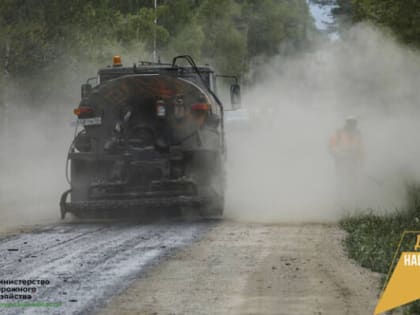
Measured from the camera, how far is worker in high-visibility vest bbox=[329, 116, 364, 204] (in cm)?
1955

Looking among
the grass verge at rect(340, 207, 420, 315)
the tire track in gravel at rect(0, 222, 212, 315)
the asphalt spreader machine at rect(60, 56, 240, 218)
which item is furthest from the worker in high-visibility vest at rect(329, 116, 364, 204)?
the tire track in gravel at rect(0, 222, 212, 315)

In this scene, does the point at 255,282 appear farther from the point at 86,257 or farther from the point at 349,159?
the point at 349,159

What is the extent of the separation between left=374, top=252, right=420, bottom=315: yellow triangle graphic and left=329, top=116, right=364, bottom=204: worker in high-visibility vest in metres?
8.30

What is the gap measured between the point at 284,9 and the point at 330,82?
6728 centimetres

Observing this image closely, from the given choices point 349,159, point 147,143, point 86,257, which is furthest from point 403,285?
point 349,159

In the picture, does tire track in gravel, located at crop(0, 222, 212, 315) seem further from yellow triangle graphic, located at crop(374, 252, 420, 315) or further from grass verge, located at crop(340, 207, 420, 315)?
yellow triangle graphic, located at crop(374, 252, 420, 315)

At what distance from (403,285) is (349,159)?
391 inches

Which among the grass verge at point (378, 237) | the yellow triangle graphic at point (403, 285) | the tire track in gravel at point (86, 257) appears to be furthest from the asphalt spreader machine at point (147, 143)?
the yellow triangle graphic at point (403, 285)

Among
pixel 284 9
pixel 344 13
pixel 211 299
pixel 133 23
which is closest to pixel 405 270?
pixel 211 299

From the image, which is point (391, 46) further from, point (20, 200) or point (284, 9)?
point (284, 9)

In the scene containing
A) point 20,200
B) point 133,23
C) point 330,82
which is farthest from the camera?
point 133,23

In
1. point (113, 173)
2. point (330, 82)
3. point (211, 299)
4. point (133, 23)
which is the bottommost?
point (211, 299)

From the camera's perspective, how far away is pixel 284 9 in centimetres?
9500

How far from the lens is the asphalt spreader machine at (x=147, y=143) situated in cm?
1703
